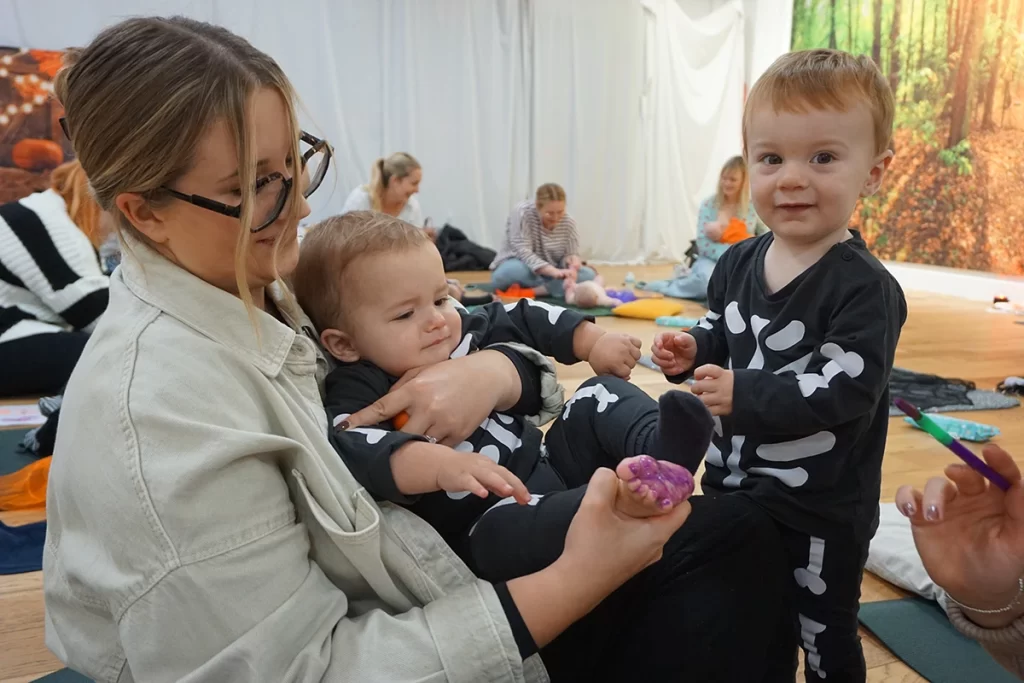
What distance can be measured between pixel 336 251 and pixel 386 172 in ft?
12.7

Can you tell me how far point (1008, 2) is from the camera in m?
5.04

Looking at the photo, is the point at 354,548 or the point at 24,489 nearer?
the point at 354,548

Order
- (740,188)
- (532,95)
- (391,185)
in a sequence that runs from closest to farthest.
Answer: (391,185), (740,188), (532,95)

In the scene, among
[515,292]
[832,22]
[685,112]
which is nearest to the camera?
[515,292]

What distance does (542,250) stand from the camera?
5.34 meters

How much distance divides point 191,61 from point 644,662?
75 centimetres

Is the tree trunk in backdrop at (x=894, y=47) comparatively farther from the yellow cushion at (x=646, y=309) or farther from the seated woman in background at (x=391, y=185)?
the seated woman in background at (x=391, y=185)

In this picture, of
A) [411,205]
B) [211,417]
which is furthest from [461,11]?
[211,417]

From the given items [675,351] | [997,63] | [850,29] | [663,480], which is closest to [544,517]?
[663,480]

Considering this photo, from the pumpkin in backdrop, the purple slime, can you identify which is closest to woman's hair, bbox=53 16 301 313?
the purple slime

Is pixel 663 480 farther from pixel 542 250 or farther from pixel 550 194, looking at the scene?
pixel 542 250

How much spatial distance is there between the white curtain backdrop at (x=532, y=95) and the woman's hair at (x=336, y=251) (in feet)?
17.9

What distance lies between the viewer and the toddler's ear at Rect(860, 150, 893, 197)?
3.62 ft

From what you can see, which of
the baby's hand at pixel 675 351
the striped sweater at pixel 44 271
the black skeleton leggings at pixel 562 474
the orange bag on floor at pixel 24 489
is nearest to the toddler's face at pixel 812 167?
the baby's hand at pixel 675 351
